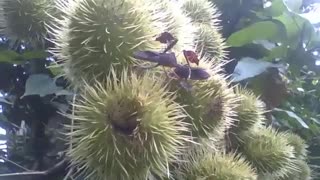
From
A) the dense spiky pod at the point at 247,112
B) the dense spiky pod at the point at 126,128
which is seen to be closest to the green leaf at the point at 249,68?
the dense spiky pod at the point at 247,112

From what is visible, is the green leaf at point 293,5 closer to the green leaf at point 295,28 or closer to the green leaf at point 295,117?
the green leaf at point 295,28

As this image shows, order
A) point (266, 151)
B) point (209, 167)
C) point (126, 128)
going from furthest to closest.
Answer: point (266, 151), point (209, 167), point (126, 128)

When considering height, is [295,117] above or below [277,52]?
below

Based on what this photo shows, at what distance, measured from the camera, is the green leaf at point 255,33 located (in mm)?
952

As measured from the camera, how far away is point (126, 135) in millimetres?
619

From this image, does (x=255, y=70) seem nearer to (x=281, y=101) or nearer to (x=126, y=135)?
(x=281, y=101)

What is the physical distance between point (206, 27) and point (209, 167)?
243mm

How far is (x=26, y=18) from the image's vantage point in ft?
2.79

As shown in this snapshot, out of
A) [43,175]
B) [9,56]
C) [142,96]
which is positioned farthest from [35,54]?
[142,96]

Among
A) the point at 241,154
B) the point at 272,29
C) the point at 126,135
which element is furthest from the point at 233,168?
the point at 272,29

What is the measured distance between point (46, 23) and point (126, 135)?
303 millimetres

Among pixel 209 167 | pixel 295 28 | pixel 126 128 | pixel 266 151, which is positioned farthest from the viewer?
pixel 295 28

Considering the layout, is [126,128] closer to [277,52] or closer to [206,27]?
[206,27]

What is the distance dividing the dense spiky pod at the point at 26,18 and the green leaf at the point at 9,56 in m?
0.02
